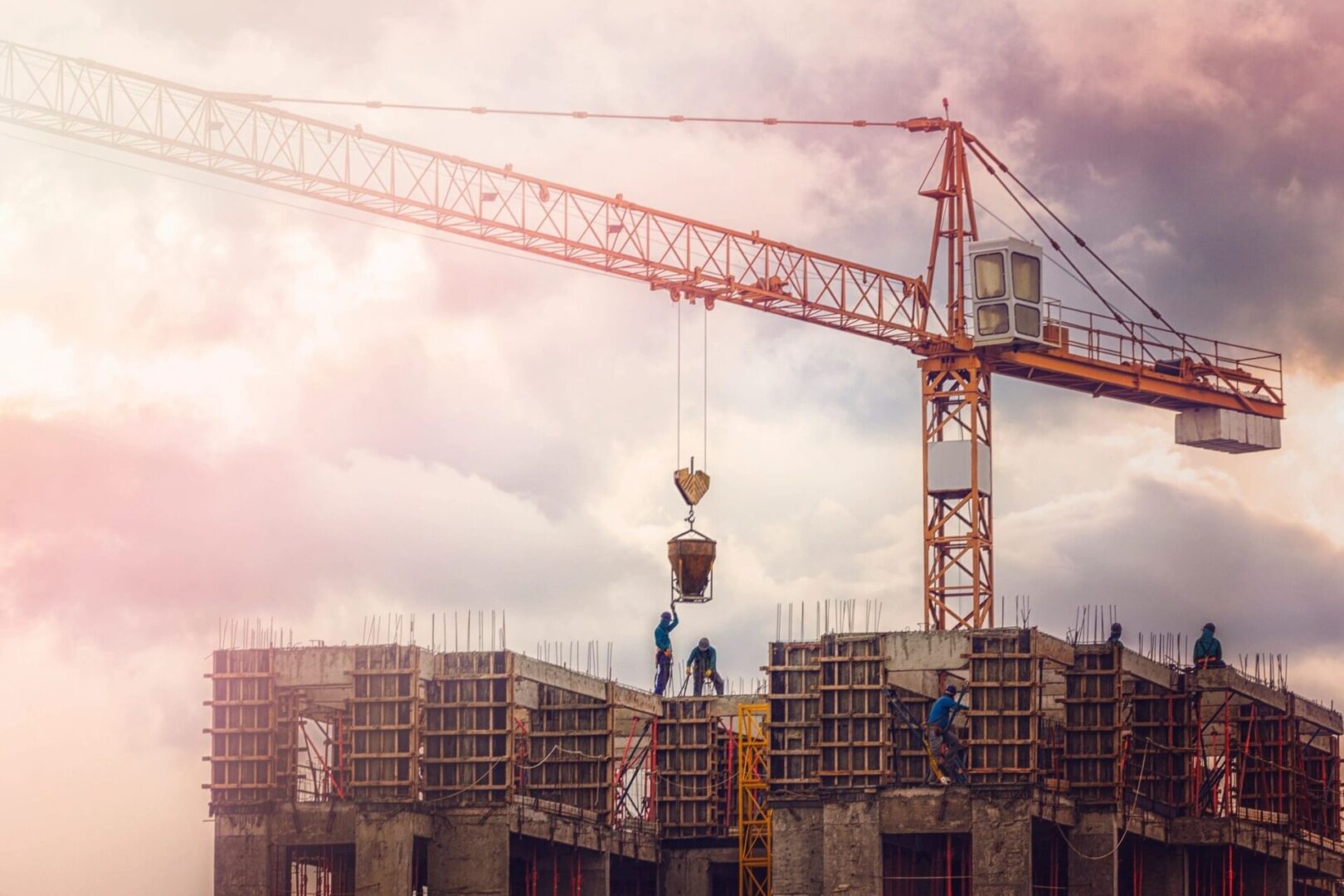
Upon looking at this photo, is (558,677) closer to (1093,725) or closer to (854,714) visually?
(854,714)

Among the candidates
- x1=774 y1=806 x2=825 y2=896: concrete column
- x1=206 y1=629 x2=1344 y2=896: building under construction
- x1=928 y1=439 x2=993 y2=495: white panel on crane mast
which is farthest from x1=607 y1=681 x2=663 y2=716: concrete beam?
x1=928 y1=439 x2=993 y2=495: white panel on crane mast

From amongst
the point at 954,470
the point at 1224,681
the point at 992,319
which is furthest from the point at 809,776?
the point at 992,319

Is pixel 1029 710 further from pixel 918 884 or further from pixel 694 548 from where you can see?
pixel 694 548

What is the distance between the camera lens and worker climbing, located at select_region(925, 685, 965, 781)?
50875 millimetres

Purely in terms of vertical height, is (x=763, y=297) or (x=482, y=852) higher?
(x=763, y=297)

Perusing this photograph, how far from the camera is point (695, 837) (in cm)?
6203

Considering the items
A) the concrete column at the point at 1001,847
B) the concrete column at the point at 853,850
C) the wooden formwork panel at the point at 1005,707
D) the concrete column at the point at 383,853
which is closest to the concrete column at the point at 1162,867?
the wooden formwork panel at the point at 1005,707

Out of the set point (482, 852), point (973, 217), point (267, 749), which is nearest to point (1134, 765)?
point (482, 852)

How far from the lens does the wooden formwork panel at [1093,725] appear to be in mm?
53031

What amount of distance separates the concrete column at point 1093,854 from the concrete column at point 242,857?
55.6ft

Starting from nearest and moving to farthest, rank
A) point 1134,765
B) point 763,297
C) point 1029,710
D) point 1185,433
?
point 1029,710 < point 1134,765 < point 763,297 < point 1185,433

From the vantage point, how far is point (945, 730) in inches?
2010

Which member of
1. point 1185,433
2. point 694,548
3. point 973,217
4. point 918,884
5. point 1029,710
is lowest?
point 918,884

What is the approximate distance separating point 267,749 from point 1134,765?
64.3 ft
